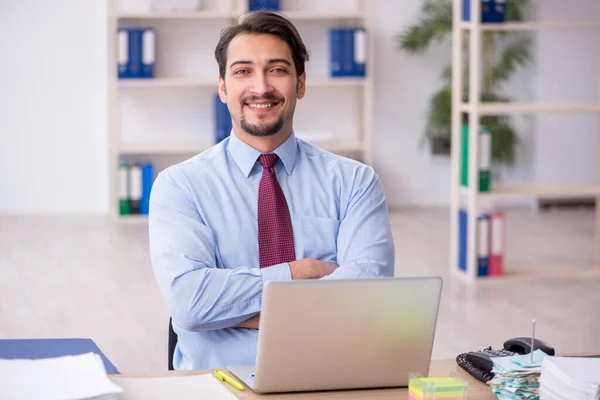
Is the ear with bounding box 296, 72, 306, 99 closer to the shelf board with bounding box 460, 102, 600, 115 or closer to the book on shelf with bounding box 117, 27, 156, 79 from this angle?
the shelf board with bounding box 460, 102, 600, 115

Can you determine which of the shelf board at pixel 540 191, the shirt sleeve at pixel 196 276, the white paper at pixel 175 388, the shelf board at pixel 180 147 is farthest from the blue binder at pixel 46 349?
the shelf board at pixel 180 147

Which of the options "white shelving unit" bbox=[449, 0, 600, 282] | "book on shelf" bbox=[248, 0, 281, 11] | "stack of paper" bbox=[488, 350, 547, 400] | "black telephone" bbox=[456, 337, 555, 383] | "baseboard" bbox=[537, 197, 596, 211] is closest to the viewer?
"stack of paper" bbox=[488, 350, 547, 400]

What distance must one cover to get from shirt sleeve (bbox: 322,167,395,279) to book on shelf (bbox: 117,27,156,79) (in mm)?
4988

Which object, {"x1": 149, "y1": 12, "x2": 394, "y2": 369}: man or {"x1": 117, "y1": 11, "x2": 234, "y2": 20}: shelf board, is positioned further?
{"x1": 117, "y1": 11, "x2": 234, "y2": 20}: shelf board

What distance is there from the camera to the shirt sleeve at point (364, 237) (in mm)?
2277

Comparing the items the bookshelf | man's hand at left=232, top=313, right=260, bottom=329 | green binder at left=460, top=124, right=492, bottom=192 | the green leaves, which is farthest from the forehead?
the green leaves

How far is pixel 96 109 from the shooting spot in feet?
24.6

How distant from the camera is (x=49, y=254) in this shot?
19.9 ft

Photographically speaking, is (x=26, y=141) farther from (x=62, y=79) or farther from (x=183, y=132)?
(x=183, y=132)

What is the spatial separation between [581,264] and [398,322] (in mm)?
4472

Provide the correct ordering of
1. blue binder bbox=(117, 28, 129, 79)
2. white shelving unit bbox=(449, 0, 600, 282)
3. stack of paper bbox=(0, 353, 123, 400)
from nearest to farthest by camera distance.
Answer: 1. stack of paper bbox=(0, 353, 123, 400)
2. white shelving unit bbox=(449, 0, 600, 282)
3. blue binder bbox=(117, 28, 129, 79)

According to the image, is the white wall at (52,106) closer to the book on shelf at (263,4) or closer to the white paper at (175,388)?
the book on shelf at (263,4)

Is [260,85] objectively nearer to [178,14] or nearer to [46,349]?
[46,349]

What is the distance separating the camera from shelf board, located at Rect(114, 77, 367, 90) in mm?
7211
